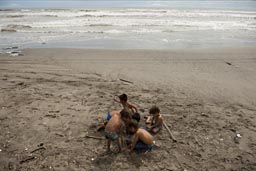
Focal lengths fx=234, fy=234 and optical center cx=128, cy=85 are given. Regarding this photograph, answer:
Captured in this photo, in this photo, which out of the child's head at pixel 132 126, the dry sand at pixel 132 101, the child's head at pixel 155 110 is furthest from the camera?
the child's head at pixel 155 110

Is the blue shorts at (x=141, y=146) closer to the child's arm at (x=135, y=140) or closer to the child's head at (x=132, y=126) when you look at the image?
the child's arm at (x=135, y=140)

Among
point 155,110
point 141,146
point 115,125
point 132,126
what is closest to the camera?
point 115,125

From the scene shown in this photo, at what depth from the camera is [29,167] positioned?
4.43 metres

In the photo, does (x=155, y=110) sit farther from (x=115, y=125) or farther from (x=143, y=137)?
(x=115, y=125)

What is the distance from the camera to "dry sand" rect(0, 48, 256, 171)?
4.70m

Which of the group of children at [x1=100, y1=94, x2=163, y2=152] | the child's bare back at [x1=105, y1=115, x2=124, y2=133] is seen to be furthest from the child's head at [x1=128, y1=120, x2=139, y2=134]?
the child's bare back at [x1=105, y1=115, x2=124, y2=133]

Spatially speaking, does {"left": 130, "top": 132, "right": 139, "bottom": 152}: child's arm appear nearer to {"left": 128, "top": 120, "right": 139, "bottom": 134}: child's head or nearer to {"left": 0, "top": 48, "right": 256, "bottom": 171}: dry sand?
{"left": 0, "top": 48, "right": 256, "bottom": 171}: dry sand

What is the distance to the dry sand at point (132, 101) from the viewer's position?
4.70 meters

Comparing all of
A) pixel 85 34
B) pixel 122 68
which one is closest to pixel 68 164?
pixel 122 68

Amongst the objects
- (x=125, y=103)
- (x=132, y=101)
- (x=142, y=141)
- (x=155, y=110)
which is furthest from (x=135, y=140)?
(x=132, y=101)

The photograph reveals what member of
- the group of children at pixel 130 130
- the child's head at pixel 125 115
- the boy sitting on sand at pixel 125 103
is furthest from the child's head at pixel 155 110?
the child's head at pixel 125 115

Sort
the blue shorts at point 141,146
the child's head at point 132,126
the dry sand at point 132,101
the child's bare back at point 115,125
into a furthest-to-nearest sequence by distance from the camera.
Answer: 1. the child's head at point 132,126
2. the blue shorts at point 141,146
3. the dry sand at point 132,101
4. the child's bare back at point 115,125

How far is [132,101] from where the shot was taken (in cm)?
710

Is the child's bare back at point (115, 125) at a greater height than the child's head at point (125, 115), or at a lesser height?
lesser
